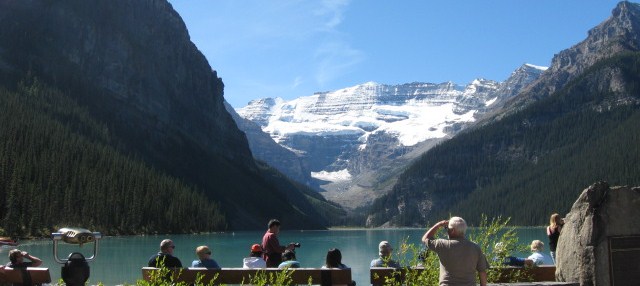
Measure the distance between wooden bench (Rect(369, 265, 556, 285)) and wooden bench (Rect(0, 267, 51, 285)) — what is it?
5.41m

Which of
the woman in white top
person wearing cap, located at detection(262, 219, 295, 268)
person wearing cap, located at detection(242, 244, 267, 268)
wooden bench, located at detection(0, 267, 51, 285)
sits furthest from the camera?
the woman in white top

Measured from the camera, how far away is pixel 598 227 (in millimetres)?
11453

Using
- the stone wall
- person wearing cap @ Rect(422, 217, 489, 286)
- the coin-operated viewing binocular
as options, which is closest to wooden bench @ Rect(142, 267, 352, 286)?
the coin-operated viewing binocular

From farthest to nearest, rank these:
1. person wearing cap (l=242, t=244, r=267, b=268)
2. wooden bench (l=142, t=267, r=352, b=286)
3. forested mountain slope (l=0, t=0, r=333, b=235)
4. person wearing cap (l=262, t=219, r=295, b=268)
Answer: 1. forested mountain slope (l=0, t=0, r=333, b=235)
2. person wearing cap (l=262, t=219, r=295, b=268)
3. person wearing cap (l=242, t=244, r=267, b=268)
4. wooden bench (l=142, t=267, r=352, b=286)

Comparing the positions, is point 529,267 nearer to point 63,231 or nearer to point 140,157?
point 63,231

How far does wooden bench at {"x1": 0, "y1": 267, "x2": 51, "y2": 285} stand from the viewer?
11312 millimetres

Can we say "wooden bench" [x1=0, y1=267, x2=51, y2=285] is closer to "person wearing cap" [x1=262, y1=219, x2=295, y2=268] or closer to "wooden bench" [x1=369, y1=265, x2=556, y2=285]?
"person wearing cap" [x1=262, y1=219, x2=295, y2=268]

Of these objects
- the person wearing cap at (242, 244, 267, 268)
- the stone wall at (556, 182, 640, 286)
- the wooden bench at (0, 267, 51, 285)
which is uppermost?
the stone wall at (556, 182, 640, 286)

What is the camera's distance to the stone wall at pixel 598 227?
→ 11.4 metres

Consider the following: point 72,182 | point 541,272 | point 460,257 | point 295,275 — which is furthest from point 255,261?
point 72,182

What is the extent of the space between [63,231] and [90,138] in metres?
157

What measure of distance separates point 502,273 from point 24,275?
316 inches

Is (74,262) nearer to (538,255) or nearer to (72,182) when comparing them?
(538,255)

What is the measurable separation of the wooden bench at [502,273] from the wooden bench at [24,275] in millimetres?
5414
